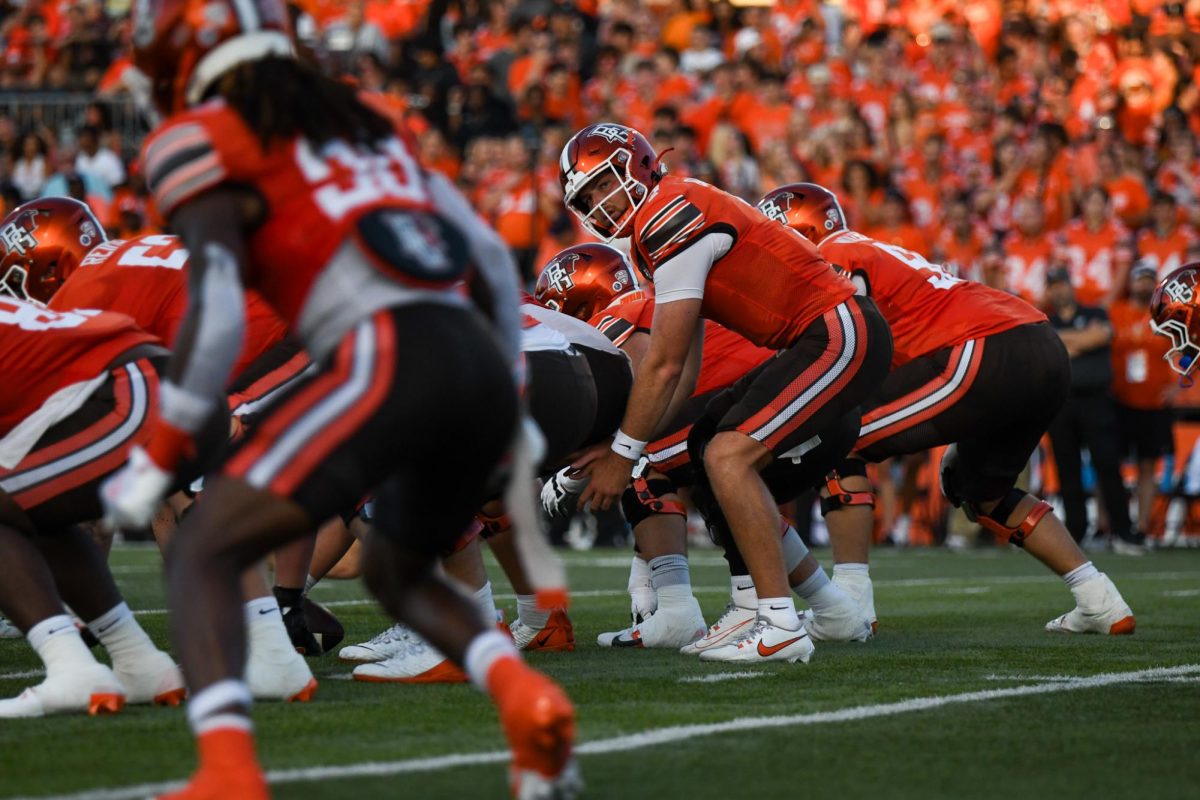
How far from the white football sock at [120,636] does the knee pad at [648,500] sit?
9.04 ft

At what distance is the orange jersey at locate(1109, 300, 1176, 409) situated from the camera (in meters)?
14.1

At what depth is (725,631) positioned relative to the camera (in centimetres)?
662

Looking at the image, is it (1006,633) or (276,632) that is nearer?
(276,632)

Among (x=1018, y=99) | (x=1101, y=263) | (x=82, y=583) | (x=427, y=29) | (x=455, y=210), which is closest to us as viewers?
(x=455, y=210)

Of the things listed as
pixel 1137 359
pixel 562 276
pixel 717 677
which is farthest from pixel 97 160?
pixel 717 677

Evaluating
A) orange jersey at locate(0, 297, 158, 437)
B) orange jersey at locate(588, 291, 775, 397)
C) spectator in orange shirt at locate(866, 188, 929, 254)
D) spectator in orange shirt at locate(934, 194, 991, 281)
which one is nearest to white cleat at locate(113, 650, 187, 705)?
orange jersey at locate(0, 297, 158, 437)

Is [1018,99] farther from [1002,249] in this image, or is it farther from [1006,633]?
Result: [1006,633]

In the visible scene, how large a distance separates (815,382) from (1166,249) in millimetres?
8570

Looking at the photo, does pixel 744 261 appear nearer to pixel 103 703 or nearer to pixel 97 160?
pixel 103 703

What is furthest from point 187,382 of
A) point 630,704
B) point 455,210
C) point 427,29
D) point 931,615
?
point 427,29

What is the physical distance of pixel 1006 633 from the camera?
757 cm

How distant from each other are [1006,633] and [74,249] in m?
4.03

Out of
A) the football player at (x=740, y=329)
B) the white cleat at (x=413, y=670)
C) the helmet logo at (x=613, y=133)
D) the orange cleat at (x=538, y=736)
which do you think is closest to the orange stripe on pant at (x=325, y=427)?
the orange cleat at (x=538, y=736)

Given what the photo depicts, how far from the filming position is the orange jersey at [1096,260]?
47.0 ft
